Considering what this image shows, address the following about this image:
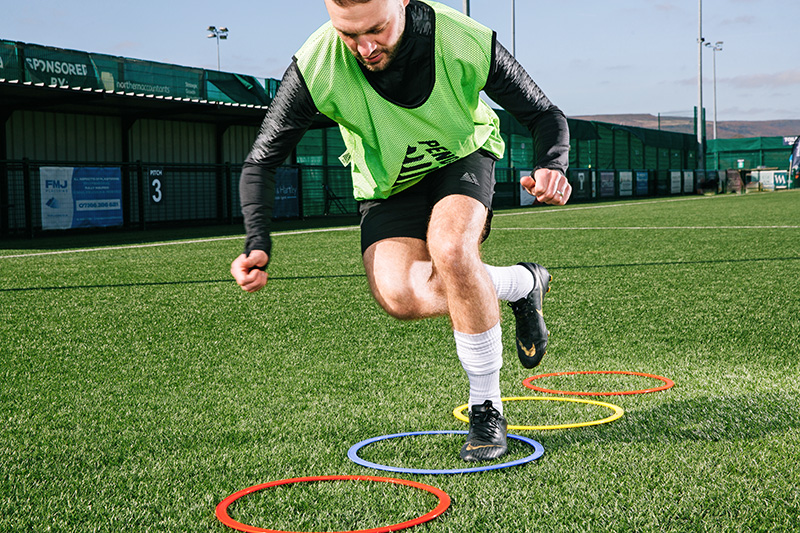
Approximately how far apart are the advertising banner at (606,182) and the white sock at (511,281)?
135ft

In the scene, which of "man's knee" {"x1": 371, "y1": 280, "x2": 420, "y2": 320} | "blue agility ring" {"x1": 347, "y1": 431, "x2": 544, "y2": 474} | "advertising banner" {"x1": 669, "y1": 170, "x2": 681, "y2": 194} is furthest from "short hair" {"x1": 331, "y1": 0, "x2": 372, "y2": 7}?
"advertising banner" {"x1": 669, "y1": 170, "x2": 681, "y2": 194}

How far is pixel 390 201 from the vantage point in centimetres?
403

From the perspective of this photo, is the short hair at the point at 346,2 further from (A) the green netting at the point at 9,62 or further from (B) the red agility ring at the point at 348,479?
(A) the green netting at the point at 9,62

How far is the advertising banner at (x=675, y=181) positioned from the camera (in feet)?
167

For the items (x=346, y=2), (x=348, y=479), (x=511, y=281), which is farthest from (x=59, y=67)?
(x=348, y=479)

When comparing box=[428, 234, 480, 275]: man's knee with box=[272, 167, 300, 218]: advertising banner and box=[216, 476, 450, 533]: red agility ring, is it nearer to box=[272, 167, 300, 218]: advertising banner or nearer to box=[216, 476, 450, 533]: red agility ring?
box=[216, 476, 450, 533]: red agility ring

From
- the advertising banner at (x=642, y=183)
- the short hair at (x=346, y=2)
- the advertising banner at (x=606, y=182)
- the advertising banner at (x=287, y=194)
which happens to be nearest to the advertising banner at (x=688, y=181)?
the advertising banner at (x=642, y=183)

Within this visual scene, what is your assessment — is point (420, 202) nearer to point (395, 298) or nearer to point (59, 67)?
point (395, 298)

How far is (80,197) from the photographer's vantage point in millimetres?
20375

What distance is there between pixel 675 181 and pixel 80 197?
39.3m

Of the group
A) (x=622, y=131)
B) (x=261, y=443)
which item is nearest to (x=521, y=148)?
(x=622, y=131)

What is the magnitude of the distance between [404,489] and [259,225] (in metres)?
1.16

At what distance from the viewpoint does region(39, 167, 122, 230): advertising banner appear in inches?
770

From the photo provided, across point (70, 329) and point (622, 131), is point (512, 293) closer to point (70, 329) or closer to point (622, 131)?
point (70, 329)
